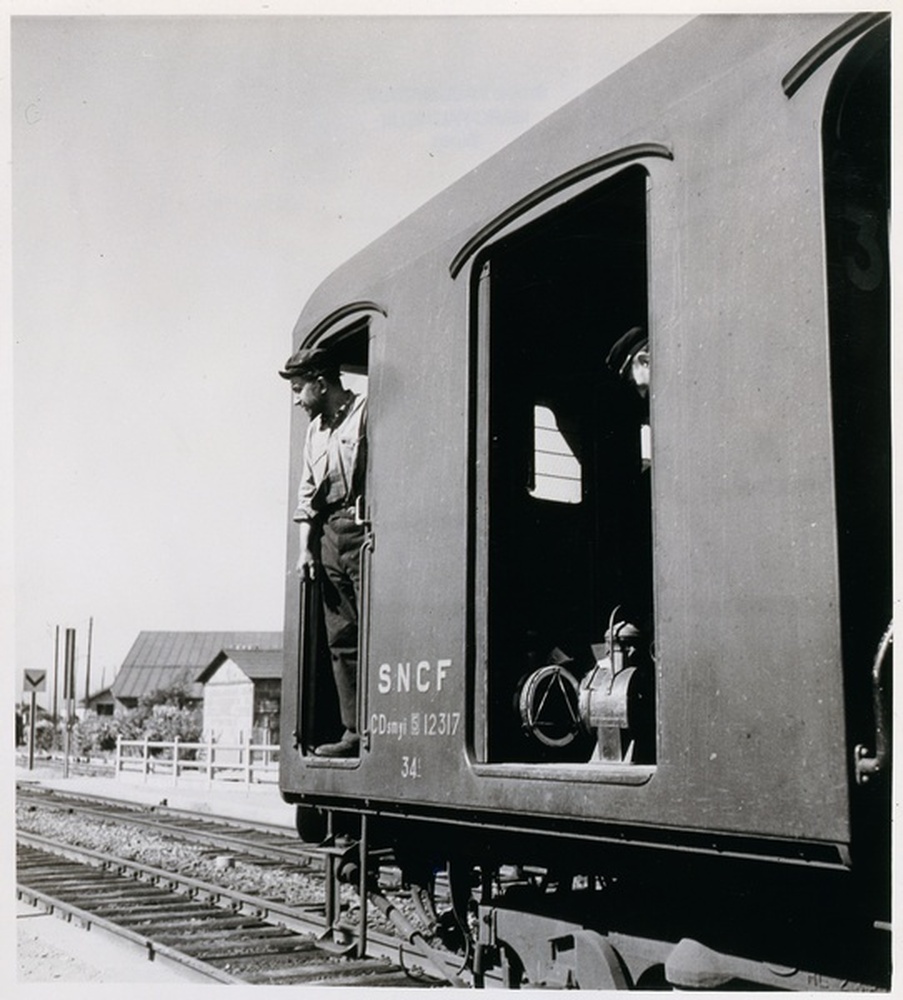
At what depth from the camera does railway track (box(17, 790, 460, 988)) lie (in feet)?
18.7

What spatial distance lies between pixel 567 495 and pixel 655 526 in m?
1.77

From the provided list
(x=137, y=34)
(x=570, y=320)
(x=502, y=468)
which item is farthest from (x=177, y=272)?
(x=502, y=468)

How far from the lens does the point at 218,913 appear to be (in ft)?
24.7

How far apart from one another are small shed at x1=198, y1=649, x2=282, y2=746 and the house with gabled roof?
19.8 feet

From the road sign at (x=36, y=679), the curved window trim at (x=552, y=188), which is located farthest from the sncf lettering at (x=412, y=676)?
the road sign at (x=36, y=679)

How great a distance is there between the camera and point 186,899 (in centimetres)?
816

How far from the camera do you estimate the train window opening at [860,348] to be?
245cm

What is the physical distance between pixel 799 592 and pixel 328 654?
296 centimetres

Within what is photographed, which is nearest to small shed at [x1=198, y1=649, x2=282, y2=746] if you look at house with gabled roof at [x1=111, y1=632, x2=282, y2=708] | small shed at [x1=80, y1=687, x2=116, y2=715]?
house with gabled roof at [x1=111, y1=632, x2=282, y2=708]

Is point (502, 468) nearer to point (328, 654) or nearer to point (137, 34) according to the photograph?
point (328, 654)

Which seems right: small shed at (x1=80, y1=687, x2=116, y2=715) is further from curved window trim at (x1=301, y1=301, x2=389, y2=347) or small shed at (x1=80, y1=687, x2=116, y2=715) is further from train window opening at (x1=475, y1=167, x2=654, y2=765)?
train window opening at (x1=475, y1=167, x2=654, y2=765)

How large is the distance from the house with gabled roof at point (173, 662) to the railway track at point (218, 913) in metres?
32.3

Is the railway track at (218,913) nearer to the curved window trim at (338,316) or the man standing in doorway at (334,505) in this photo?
the man standing in doorway at (334,505)

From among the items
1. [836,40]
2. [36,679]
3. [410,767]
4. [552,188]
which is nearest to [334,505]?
[410,767]
